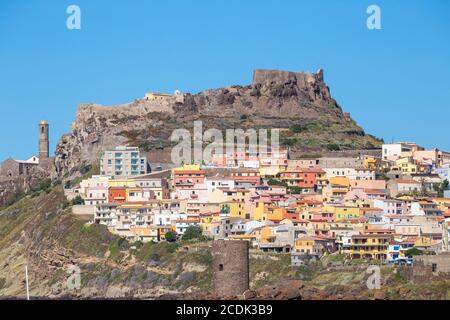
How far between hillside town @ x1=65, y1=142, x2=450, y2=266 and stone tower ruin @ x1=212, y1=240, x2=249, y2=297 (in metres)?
28.8

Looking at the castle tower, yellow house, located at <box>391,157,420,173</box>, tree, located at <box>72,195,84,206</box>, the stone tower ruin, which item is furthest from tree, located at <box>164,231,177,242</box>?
the stone tower ruin

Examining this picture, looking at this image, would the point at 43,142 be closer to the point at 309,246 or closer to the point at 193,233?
the point at 193,233

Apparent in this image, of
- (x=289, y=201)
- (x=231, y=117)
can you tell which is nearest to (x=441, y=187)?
(x=289, y=201)

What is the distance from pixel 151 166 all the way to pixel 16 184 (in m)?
15.2

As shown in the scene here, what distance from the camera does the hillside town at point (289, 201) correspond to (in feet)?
250

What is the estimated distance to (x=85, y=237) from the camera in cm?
8419

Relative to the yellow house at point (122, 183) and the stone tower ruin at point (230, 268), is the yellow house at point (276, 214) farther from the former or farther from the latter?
the stone tower ruin at point (230, 268)

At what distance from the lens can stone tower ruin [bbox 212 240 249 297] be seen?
42.2 meters

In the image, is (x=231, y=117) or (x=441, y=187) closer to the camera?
(x=441, y=187)

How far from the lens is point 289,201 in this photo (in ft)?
277

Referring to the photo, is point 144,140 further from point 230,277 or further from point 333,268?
point 230,277

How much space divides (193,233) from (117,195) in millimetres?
9248

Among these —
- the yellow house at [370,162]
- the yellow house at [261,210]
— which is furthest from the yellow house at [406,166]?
the yellow house at [261,210]
